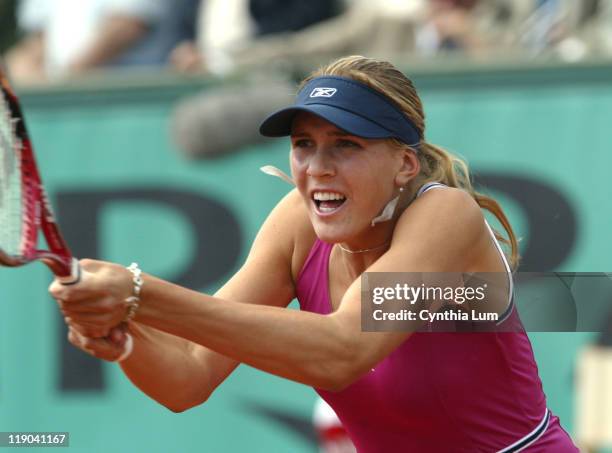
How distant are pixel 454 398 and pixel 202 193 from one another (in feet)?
9.55

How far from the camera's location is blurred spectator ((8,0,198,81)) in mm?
6680

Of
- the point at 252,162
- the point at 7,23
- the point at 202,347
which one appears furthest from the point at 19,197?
the point at 7,23

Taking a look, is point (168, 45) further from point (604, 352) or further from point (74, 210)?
point (604, 352)

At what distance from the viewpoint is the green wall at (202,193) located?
564 cm

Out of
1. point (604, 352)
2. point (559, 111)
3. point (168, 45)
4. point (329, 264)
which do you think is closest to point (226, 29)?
point (168, 45)

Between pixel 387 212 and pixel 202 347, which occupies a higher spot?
pixel 387 212

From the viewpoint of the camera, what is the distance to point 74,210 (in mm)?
5953

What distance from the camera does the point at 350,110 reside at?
3.07 meters

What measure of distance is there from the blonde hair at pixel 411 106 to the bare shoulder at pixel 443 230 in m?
0.14

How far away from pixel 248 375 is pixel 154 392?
2.61 m

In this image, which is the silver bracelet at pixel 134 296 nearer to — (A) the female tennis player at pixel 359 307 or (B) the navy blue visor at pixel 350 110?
(A) the female tennis player at pixel 359 307

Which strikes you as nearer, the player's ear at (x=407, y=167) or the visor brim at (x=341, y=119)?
the visor brim at (x=341, y=119)

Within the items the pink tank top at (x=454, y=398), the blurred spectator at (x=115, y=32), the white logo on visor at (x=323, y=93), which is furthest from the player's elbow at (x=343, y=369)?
the blurred spectator at (x=115, y=32)

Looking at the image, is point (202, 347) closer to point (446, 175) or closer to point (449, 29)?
point (446, 175)
